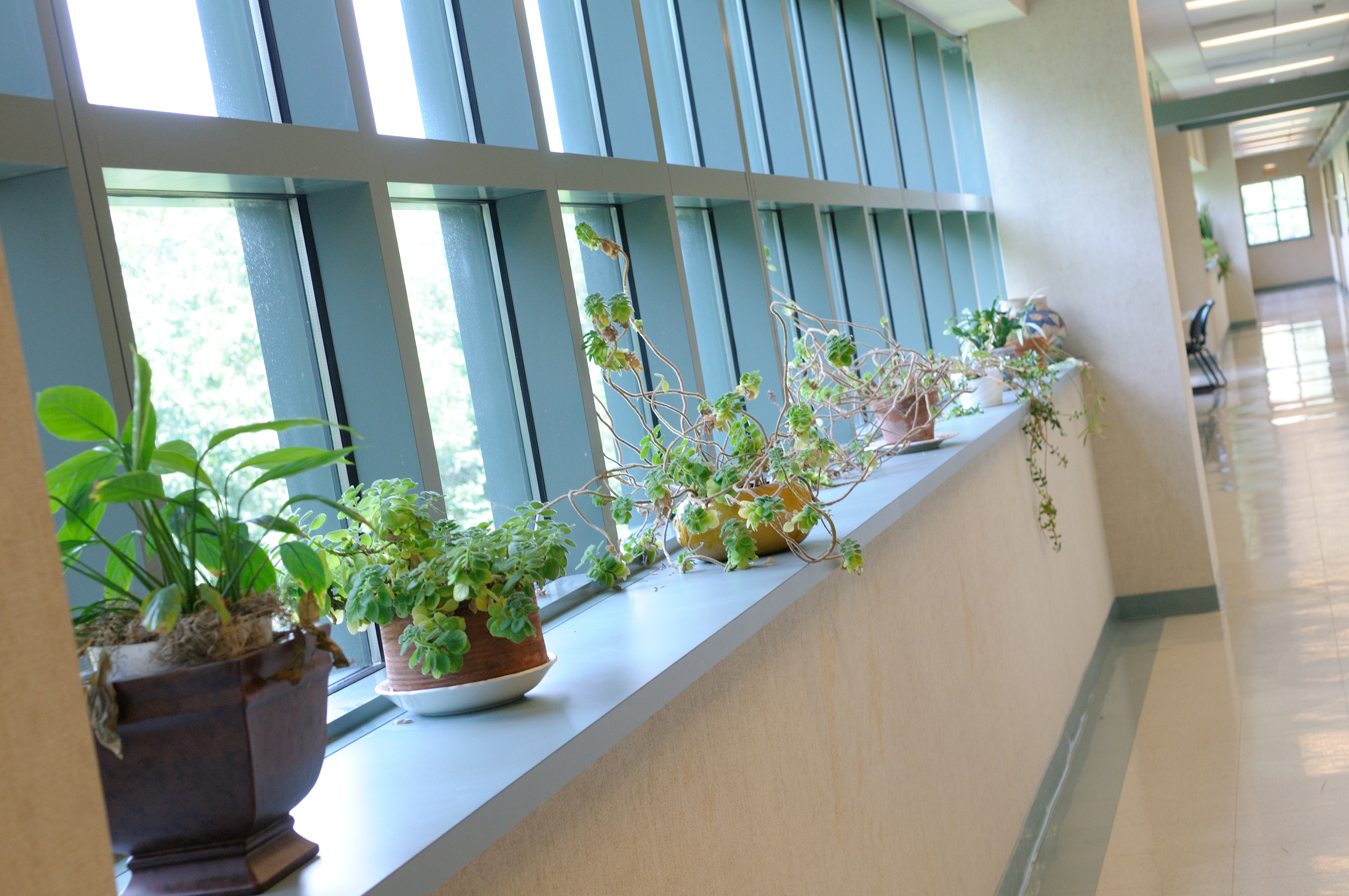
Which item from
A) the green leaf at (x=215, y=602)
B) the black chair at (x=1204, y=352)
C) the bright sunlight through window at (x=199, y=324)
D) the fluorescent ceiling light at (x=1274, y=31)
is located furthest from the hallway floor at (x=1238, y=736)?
the fluorescent ceiling light at (x=1274, y=31)

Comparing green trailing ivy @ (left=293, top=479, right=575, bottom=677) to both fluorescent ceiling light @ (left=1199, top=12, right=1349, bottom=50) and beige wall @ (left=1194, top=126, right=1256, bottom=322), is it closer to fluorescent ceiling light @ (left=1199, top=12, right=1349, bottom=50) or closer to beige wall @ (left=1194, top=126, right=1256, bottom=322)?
fluorescent ceiling light @ (left=1199, top=12, right=1349, bottom=50)

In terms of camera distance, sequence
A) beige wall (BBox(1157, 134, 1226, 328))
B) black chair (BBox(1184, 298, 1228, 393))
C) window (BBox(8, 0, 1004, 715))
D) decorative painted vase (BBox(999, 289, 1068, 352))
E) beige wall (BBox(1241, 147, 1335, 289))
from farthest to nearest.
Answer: beige wall (BBox(1241, 147, 1335, 289)), beige wall (BBox(1157, 134, 1226, 328)), black chair (BBox(1184, 298, 1228, 393)), decorative painted vase (BBox(999, 289, 1068, 352)), window (BBox(8, 0, 1004, 715))

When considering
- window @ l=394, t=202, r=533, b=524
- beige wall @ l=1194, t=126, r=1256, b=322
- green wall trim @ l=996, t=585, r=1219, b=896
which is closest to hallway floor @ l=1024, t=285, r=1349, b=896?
green wall trim @ l=996, t=585, r=1219, b=896

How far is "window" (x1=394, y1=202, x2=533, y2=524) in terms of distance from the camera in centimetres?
193

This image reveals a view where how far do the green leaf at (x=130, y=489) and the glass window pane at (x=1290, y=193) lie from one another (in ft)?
101

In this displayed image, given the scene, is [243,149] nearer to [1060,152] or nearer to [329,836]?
[329,836]

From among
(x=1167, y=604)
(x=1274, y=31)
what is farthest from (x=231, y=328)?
(x=1274, y=31)

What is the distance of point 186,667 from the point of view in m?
0.88

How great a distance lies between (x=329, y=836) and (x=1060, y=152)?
16.9ft

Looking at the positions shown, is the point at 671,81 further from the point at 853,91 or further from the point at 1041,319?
the point at 1041,319

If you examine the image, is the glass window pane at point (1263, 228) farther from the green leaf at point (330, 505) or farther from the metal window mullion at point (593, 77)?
the green leaf at point (330, 505)

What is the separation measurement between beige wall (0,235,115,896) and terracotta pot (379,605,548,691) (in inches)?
29.5

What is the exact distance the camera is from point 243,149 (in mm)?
1425

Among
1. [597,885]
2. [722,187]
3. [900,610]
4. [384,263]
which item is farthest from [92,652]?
[722,187]
